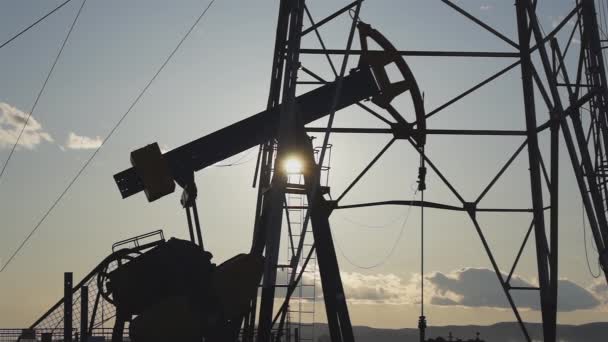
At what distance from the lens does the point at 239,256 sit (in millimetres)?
19656

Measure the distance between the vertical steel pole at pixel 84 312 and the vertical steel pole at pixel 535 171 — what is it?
1016 cm

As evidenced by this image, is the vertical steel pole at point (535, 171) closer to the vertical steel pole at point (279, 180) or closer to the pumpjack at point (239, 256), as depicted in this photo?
the pumpjack at point (239, 256)

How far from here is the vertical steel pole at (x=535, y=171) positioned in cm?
1808

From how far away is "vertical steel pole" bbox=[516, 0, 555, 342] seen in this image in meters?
18.1

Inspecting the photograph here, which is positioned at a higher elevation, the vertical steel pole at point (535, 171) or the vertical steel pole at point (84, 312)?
the vertical steel pole at point (535, 171)

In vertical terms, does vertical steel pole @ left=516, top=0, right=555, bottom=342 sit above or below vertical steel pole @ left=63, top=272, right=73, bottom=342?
above

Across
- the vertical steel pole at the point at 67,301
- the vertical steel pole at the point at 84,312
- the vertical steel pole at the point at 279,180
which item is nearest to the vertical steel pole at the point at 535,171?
the vertical steel pole at the point at 279,180

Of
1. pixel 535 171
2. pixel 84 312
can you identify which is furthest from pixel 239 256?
pixel 535 171

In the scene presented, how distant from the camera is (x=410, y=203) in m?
20.0

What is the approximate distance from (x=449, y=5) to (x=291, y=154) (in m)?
4.96

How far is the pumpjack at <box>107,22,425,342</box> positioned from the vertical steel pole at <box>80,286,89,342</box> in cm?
77

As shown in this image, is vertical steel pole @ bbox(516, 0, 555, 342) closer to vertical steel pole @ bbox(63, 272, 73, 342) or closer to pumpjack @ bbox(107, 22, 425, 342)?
pumpjack @ bbox(107, 22, 425, 342)

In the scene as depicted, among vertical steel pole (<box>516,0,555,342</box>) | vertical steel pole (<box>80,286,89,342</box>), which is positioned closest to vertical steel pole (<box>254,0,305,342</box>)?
vertical steel pole (<box>80,286,89,342</box>)

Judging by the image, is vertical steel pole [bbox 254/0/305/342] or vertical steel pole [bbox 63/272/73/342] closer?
vertical steel pole [bbox 254/0/305/342]
